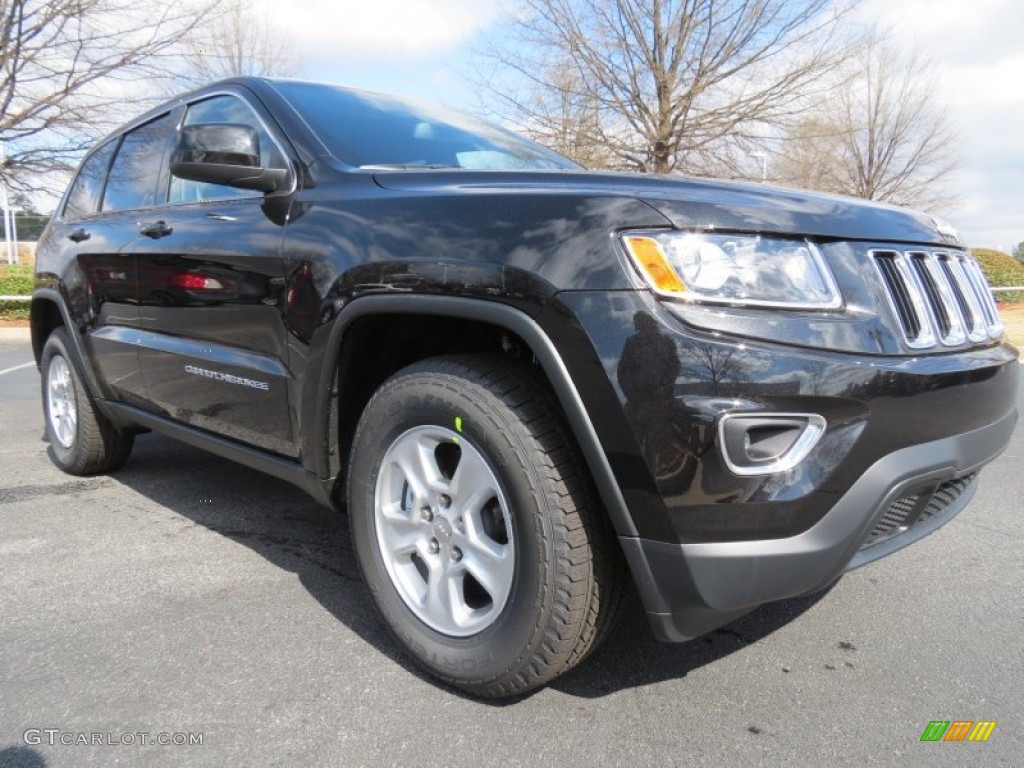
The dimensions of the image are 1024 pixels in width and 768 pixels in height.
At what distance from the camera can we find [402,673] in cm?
225

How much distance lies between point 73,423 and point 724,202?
3.86 metres

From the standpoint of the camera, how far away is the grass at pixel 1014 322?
12.0m

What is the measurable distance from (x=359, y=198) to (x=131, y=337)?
166cm

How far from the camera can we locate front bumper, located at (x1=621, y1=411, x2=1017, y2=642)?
170cm

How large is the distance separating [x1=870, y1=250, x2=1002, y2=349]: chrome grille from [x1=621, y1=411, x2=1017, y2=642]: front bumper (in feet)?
1.00

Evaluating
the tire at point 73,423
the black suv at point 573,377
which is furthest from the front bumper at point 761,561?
the tire at point 73,423

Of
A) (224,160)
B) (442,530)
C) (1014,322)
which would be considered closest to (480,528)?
(442,530)

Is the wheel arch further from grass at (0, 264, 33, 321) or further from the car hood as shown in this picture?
grass at (0, 264, 33, 321)

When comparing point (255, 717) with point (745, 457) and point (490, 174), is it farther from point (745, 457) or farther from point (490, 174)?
point (490, 174)

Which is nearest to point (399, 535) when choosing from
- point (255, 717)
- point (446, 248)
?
point (255, 717)

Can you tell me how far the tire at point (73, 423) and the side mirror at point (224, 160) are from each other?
1989 millimetres

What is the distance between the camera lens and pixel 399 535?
227cm

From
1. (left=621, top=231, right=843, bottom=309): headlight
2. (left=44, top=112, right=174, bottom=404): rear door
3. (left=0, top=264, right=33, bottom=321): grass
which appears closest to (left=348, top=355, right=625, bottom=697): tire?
(left=621, top=231, right=843, bottom=309): headlight

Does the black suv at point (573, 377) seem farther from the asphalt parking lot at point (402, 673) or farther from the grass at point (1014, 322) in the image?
the grass at point (1014, 322)
